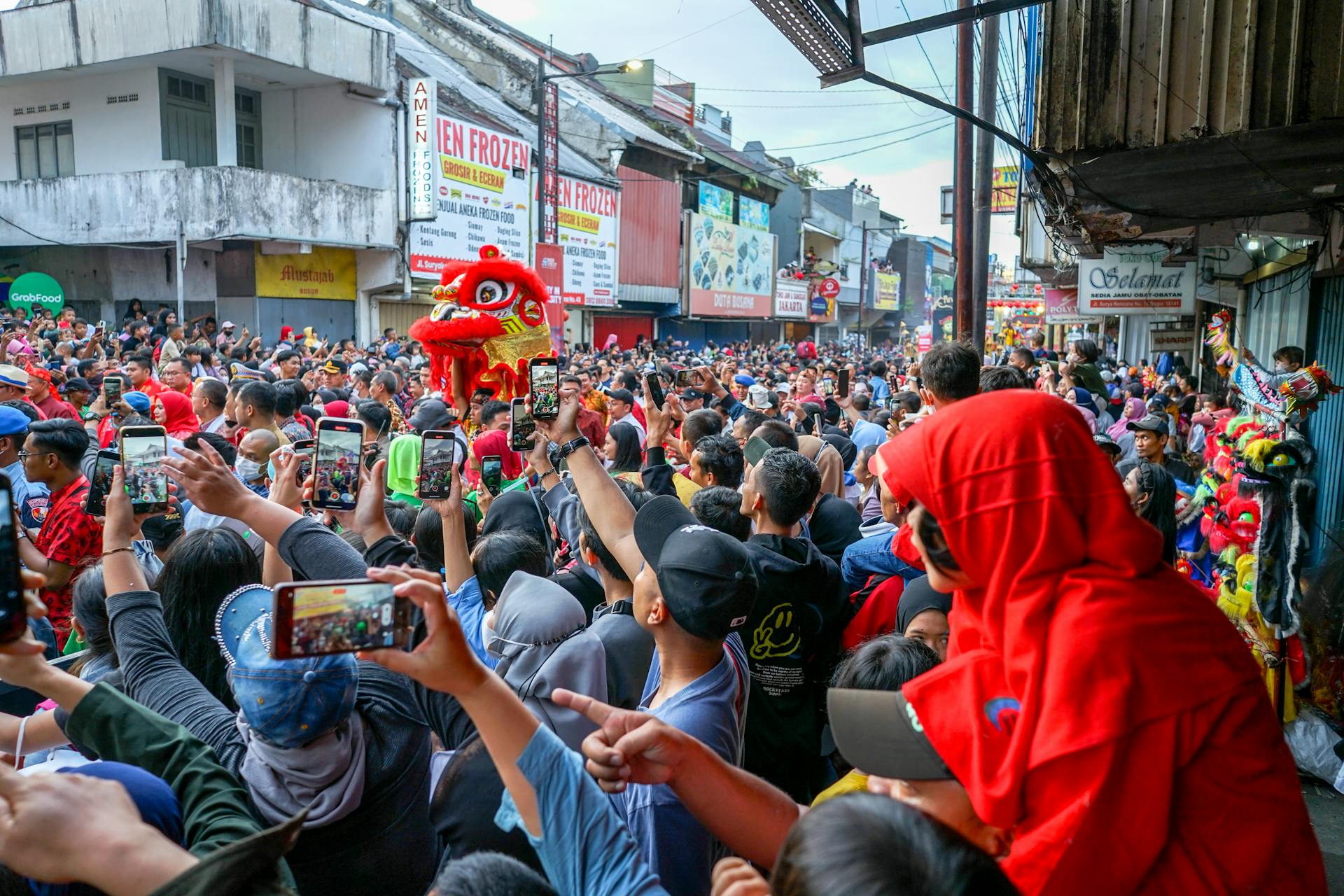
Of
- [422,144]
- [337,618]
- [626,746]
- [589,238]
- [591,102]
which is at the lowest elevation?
[626,746]

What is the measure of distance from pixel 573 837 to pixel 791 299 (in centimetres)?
4177

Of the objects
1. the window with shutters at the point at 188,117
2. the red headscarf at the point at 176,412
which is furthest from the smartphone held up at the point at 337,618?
the window with shutters at the point at 188,117

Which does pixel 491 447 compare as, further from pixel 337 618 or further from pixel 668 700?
pixel 337 618

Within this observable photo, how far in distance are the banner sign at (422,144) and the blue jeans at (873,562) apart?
59.4ft

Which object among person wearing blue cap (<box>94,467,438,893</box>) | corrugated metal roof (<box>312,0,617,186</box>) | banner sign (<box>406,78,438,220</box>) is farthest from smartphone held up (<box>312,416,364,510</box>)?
corrugated metal roof (<box>312,0,617,186</box>)

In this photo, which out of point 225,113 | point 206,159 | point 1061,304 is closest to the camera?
point 225,113

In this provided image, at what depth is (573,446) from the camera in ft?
12.0

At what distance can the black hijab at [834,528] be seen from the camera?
4648 mm

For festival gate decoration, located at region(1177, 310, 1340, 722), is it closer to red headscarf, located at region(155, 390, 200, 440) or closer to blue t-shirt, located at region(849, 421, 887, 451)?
blue t-shirt, located at region(849, 421, 887, 451)

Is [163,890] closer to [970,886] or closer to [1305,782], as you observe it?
[970,886]

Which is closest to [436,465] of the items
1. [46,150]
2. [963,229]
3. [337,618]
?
[337,618]

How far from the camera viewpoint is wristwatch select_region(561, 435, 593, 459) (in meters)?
3.60

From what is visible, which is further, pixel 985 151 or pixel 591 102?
pixel 591 102

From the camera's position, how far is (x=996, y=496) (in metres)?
1.63
